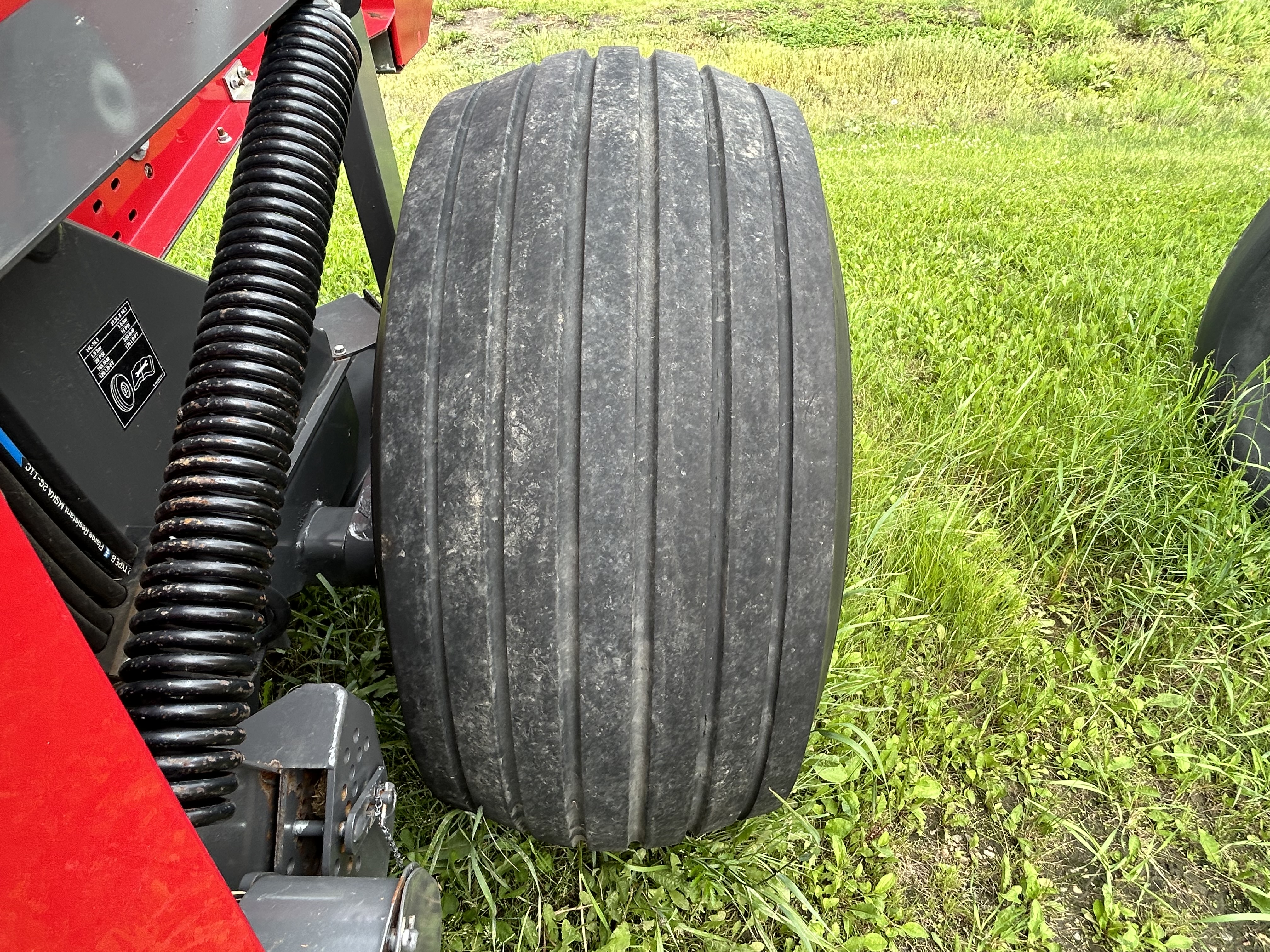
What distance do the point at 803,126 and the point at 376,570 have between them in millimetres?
941

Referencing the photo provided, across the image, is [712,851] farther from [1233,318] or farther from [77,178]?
[1233,318]

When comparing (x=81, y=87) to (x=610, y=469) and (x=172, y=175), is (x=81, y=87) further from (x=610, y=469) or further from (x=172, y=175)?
(x=172, y=175)

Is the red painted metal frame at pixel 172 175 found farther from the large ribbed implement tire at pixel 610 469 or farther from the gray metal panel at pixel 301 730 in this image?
the gray metal panel at pixel 301 730

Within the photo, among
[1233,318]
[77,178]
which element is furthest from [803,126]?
[1233,318]

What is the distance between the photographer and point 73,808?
62cm

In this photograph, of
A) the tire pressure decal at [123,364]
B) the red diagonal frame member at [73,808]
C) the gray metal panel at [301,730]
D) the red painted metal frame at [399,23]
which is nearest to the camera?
the red diagonal frame member at [73,808]

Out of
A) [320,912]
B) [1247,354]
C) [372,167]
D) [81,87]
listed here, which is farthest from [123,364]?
[1247,354]

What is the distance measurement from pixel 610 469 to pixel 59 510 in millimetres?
786

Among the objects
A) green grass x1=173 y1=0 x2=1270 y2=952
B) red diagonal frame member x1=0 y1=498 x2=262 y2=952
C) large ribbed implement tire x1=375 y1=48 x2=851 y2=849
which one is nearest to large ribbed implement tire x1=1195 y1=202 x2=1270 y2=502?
green grass x1=173 y1=0 x2=1270 y2=952

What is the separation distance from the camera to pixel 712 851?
1516mm

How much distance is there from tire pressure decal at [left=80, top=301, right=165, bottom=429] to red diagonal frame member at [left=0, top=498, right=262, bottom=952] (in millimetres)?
785

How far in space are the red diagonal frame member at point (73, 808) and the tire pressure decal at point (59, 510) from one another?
62 cm

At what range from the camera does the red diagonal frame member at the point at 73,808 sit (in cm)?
59

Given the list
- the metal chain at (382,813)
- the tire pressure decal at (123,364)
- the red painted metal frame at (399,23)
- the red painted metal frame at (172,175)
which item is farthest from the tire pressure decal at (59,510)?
the red painted metal frame at (399,23)
